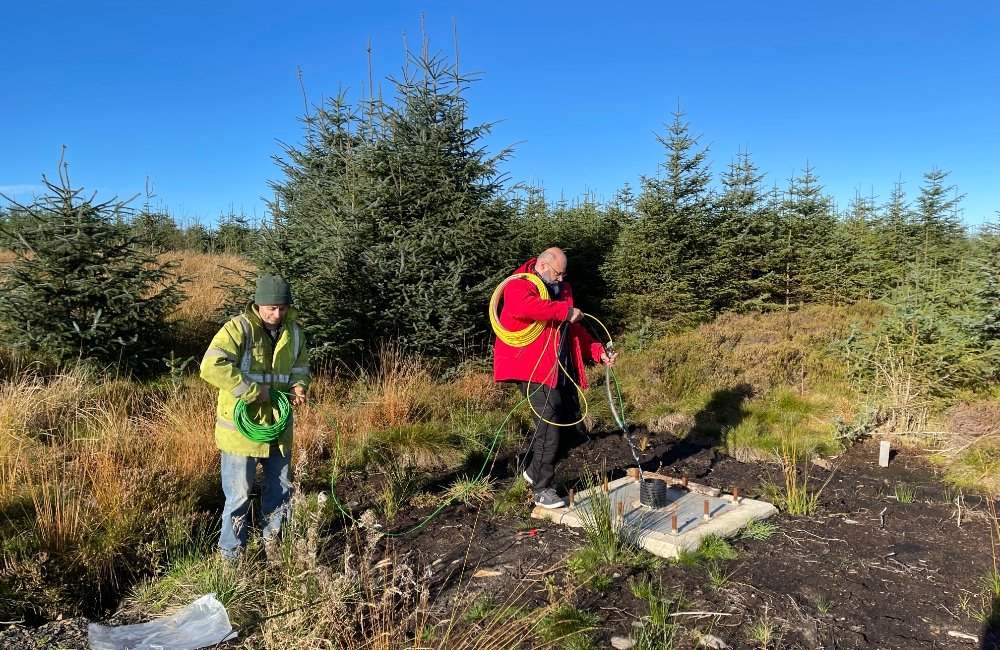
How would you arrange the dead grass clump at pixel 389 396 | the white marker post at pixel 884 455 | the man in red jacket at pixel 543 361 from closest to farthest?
the man in red jacket at pixel 543 361, the white marker post at pixel 884 455, the dead grass clump at pixel 389 396

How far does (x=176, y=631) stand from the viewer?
314 cm

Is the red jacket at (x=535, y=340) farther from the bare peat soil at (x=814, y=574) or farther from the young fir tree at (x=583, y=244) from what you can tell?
the young fir tree at (x=583, y=244)

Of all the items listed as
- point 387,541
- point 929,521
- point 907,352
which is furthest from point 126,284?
point 907,352

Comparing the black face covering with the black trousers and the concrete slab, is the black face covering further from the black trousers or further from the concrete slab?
the concrete slab

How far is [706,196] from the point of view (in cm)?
1228

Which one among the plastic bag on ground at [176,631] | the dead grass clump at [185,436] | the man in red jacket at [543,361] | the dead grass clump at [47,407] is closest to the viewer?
the plastic bag on ground at [176,631]

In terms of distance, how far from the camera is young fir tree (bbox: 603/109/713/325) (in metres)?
11.8

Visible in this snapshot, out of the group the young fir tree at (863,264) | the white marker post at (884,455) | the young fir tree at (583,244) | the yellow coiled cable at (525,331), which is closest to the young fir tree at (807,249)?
the young fir tree at (863,264)

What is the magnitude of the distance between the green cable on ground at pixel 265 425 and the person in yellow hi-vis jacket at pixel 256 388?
0.08ft

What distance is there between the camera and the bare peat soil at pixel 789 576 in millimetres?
3230

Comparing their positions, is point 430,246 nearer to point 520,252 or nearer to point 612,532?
point 520,252

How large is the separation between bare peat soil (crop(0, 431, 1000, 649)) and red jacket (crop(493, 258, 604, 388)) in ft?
3.64

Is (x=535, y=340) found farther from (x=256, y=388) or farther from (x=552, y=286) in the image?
(x=256, y=388)

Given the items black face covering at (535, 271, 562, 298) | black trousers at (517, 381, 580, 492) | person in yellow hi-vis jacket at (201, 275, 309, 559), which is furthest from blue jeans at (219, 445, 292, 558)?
black face covering at (535, 271, 562, 298)
